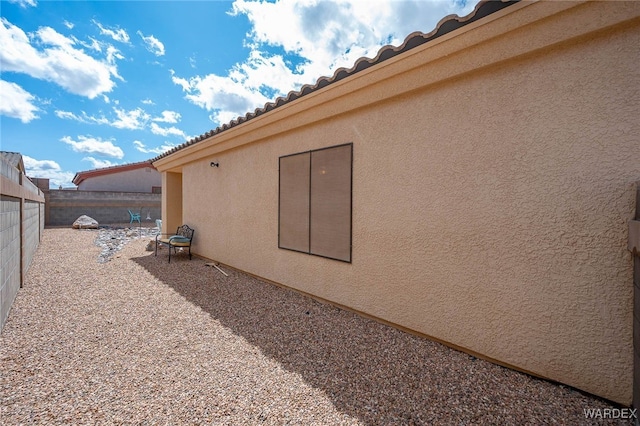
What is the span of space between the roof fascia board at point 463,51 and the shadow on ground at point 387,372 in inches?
138

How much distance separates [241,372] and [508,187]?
3.70 meters

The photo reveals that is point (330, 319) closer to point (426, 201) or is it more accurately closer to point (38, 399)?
point (426, 201)

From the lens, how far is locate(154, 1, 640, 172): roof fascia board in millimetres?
2703

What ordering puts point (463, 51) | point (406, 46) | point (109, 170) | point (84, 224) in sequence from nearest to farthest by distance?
1. point (463, 51)
2. point (406, 46)
3. point (84, 224)
4. point (109, 170)

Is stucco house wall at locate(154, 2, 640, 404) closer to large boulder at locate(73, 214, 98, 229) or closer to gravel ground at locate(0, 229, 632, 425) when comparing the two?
gravel ground at locate(0, 229, 632, 425)

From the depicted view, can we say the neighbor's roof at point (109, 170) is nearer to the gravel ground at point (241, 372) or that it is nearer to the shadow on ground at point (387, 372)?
the gravel ground at point (241, 372)

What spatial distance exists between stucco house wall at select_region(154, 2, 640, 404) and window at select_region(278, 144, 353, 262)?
0.22 meters

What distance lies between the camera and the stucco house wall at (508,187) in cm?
264

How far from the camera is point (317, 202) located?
17.8ft

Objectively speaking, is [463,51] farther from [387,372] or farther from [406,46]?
[387,372]

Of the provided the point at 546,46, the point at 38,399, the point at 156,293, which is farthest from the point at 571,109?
the point at 156,293

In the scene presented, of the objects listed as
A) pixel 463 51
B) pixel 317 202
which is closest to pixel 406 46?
pixel 463 51

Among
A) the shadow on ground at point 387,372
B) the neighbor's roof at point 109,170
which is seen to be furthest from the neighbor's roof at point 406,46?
the neighbor's roof at point 109,170

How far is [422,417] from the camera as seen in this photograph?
2504mm
